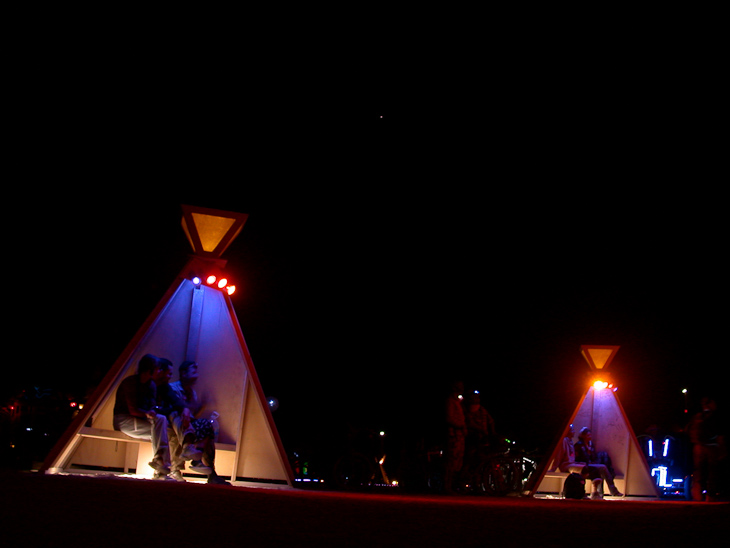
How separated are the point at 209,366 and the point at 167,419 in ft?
3.99

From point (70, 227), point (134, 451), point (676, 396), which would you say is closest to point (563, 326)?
point (676, 396)

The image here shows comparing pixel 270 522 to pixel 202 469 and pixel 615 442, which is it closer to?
pixel 202 469

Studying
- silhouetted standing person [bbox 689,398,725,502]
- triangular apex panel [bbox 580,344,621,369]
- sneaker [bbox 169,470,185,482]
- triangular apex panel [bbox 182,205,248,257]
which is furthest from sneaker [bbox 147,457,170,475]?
triangular apex panel [bbox 580,344,621,369]

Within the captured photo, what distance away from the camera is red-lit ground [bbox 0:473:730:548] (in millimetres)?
3314

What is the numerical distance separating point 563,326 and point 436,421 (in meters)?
6.66

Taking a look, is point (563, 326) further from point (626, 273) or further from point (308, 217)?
point (308, 217)

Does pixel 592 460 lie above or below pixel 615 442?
below

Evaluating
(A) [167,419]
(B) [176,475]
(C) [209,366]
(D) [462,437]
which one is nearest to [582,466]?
(D) [462,437]

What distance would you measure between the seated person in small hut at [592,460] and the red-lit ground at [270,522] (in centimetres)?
650

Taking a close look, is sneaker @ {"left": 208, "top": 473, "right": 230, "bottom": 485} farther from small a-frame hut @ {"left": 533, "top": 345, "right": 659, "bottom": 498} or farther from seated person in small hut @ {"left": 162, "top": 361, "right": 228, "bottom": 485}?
small a-frame hut @ {"left": 533, "top": 345, "right": 659, "bottom": 498}

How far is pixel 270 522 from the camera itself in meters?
4.10

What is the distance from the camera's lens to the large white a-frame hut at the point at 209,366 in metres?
8.10

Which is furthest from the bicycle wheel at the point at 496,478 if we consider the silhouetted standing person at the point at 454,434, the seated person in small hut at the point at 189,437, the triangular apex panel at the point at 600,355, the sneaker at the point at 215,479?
the sneaker at the point at 215,479

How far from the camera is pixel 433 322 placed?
21062 mm
